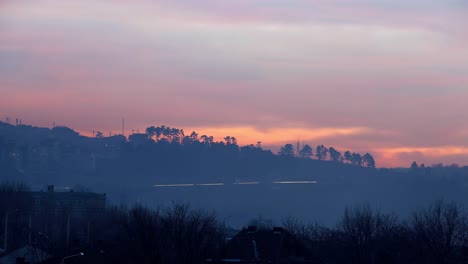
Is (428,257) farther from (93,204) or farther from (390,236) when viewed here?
(93,204)

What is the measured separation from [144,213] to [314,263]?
54.6 feet

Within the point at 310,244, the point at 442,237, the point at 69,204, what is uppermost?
the point at 69,204

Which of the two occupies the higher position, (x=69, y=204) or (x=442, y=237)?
(x=69, y=204)

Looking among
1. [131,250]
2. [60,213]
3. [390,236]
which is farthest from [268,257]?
[60,213]

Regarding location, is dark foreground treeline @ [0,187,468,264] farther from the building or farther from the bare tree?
the building

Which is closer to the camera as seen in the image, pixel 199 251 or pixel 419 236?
pixel 199 251

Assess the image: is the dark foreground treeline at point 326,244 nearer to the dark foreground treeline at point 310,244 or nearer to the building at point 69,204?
the dark foreground treeline at point 310,244

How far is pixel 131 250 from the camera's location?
68.6 meters

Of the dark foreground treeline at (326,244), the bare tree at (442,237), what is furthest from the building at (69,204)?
the bare tree at (442,237)

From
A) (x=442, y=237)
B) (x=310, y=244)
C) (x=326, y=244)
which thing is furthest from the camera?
(x=310, y=244)

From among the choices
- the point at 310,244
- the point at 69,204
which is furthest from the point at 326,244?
the point at 69,204

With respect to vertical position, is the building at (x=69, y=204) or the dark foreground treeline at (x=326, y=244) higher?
the building at (x=69, y=204)

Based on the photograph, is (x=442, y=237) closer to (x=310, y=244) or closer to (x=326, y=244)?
(x=326, y=244)

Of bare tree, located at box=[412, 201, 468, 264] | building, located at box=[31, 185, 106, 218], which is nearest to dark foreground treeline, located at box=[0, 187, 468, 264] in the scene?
bare tree, located at box=[412, 201, 468, 264]
